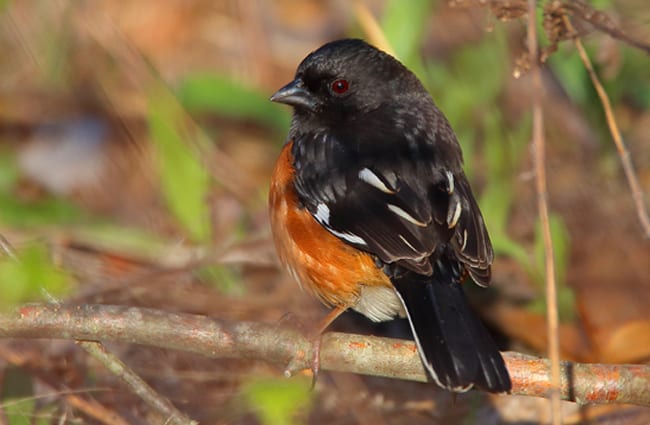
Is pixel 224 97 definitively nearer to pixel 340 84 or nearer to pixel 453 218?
pixel 340 84

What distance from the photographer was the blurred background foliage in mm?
3670

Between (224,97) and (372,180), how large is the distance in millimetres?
2293

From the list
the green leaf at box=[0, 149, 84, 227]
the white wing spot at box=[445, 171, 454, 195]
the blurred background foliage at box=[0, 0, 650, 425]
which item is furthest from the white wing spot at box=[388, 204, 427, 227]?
the green leaf at box=[0, 149, 84, 227]

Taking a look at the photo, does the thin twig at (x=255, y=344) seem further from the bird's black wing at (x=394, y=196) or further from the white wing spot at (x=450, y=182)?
the white wing spot at (x=450, y=182)

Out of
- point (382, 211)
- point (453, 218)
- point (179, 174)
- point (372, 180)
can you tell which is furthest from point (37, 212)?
point (453, 218)

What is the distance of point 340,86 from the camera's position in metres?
3.56

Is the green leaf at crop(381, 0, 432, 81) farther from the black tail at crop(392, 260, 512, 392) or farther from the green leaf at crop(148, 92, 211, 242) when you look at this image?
the black tail at crop(392, 260, 512, 392)

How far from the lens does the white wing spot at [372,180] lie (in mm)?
3053

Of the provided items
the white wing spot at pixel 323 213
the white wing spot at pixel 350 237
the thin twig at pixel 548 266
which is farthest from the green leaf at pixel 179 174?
the thin twig at pixel 548 266

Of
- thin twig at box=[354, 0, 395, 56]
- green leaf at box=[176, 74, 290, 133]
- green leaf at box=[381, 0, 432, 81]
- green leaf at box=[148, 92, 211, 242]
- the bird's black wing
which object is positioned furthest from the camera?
green leaf at box=[176, 74, 290, 133]

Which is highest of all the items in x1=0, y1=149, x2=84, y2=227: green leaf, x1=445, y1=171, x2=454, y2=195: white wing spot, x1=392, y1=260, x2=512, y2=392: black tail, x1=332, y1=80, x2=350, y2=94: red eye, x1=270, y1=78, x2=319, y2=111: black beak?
x1=332, y1=80, x2=350, y2=94: red eye

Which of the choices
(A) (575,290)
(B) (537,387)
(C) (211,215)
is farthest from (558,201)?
(B) (537,387)

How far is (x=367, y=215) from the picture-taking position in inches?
117

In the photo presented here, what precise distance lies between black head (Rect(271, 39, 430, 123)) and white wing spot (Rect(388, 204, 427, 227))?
24.9 inches
